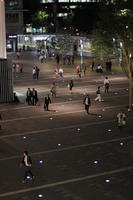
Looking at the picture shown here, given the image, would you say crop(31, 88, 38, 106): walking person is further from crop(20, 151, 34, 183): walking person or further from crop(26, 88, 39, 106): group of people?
crop(20, 151, 34, 183): walking person

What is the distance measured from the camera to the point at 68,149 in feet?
70.9

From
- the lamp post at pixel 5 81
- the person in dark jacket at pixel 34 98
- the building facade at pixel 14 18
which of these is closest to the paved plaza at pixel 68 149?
the person in dark jacket at pixel 34 98

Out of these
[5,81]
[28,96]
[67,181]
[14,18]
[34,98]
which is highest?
[14,18]

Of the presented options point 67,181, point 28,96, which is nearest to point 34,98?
point 28,96

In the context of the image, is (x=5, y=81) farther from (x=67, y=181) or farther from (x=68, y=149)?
(x=67, y=181)

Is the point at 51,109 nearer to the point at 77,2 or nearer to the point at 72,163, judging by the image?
the point at 72,163

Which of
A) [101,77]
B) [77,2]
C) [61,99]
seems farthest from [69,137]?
→ [77,2]

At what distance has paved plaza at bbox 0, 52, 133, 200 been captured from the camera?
16672mm

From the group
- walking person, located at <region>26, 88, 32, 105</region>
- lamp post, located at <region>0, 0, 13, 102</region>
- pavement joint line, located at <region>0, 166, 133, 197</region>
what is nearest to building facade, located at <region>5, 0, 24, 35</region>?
lamp post, located at <region>0, 0, 13, 102</region>

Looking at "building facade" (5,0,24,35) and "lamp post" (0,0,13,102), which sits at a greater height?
"building facade" (5,0,24,35)

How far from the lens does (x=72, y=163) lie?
19547mm

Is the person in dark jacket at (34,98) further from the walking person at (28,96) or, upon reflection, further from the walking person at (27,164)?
the walking person at (27,164)

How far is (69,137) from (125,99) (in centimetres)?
1177

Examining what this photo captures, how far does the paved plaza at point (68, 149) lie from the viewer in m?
16.7
